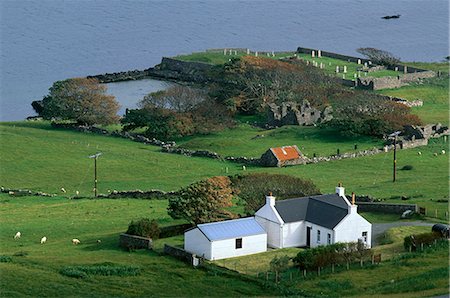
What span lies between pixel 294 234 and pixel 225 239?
4330mm

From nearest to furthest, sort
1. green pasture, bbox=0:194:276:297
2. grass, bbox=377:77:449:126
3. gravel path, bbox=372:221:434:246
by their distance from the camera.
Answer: green pasture, bbox=0:194:276:297
gravel path, bbox=372:221:434:246
grass, bbox=377:77:449:126

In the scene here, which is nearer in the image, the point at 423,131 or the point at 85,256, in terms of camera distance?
the point at 85,256

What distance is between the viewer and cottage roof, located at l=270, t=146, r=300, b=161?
85994 mm

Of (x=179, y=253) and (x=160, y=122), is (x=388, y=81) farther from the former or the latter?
(x=179, y=253)

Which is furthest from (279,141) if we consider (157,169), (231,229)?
(231,229)

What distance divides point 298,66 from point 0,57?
56.2 metres

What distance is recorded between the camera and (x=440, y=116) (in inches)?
4112

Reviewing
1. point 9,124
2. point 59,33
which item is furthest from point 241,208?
point 59,33

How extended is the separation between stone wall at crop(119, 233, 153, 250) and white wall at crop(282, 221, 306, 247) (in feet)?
22.2

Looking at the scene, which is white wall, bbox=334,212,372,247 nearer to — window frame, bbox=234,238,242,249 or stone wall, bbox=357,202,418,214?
window frame, bbox=234,238,242,249

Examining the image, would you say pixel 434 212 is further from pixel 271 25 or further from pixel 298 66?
pixel 271 25

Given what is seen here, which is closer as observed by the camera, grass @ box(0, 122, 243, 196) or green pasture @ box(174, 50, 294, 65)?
grass @ box(0, 122, 243, 196)

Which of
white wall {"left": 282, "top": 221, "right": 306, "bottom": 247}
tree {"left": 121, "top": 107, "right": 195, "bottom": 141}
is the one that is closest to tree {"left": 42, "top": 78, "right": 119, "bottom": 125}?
tree {"left": 121, "top": 107, "right": 195, "bottom": 141}

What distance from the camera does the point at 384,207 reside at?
212ft
